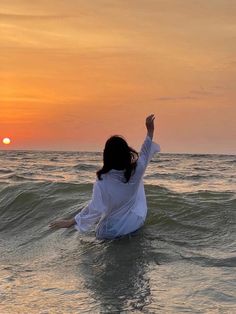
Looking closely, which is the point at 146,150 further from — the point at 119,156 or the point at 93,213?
the point at 93,213

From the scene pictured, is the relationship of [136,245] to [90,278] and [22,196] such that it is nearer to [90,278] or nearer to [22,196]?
[90,278]

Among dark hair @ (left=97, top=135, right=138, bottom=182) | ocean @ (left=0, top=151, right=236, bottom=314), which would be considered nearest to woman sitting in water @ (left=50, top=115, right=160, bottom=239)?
dark hair @ (left=97, top=135, right=138, bottom=182)

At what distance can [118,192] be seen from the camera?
6.78 meters

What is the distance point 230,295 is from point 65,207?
6655 millimetres

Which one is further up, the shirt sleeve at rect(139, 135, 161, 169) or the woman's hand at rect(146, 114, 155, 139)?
the woman's hand at rect(146, 114, 155, 139)

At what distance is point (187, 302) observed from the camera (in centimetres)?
451

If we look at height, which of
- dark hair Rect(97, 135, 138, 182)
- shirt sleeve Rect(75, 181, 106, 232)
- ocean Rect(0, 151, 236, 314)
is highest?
dark hair Rect(97, 135, 138, 182)

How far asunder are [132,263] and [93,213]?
3.66 feet

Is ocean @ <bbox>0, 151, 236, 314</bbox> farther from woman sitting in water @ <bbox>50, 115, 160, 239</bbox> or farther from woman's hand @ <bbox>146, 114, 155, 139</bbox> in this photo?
woman's hand @ <bbox>146, 114, 155, 139</bbox>

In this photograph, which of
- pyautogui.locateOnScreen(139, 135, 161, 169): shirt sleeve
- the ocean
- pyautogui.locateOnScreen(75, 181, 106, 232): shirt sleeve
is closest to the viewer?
the ocean

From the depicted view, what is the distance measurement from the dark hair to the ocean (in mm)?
1120

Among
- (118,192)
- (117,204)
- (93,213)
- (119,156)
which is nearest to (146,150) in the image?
(119,156)

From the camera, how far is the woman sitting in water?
652cm

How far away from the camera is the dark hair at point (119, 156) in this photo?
6.47m
